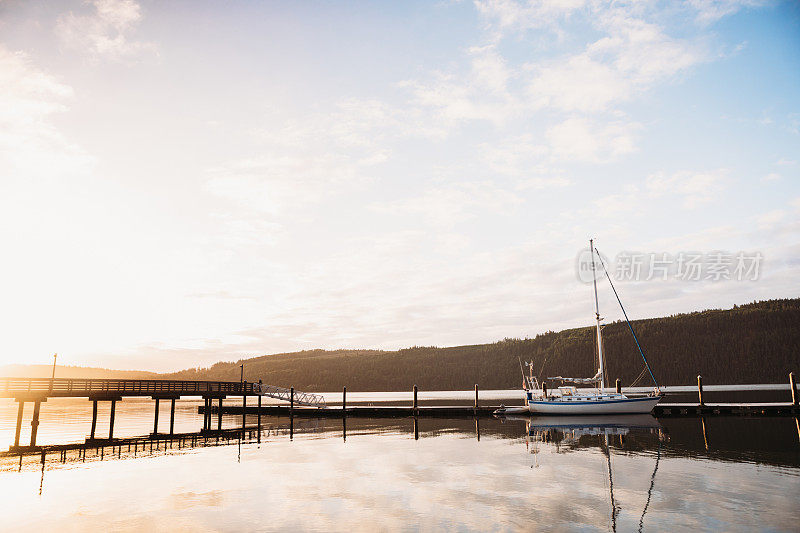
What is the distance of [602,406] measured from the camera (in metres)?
50.5

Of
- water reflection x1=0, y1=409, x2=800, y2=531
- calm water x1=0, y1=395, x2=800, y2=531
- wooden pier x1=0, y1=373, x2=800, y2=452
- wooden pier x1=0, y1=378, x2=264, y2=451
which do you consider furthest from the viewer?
wooden pier x1=0, y1=373, x2=800, y2=452

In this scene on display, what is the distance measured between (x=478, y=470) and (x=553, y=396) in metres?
32.7

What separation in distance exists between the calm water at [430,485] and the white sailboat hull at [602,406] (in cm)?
1438

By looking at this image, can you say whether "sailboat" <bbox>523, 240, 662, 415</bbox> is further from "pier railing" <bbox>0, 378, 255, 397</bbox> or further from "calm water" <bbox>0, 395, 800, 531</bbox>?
"pier railing" <bbox>0, 378, 255, 397</bbox>

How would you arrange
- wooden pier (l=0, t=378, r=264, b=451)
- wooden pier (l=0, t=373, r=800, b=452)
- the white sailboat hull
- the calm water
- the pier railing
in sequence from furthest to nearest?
1. the white sailboat hull
2. the pier railing
3. wooden pier (l=0, t=373, r=800, b=452)
4. wooden pier (l=0, t=378, r=264, b=451)
5. the calm water

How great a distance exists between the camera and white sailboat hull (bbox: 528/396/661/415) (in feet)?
165

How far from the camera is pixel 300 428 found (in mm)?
47938

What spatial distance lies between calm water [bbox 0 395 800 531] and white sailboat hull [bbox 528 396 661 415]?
47.2ft

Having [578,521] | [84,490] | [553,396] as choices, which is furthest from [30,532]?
[553,396]

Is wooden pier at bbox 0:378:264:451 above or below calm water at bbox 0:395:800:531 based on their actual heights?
above

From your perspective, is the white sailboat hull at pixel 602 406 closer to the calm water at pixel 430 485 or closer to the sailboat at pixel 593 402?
the sailboat at pixel 593 402

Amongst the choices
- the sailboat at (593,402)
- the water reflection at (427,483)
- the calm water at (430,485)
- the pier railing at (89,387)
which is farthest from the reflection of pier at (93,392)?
the sailboat at (593,402)

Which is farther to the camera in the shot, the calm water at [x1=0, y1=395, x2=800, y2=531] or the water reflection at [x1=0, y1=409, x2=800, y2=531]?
the water reflection at [x1=0, y1=409, x2=800, y2=531]

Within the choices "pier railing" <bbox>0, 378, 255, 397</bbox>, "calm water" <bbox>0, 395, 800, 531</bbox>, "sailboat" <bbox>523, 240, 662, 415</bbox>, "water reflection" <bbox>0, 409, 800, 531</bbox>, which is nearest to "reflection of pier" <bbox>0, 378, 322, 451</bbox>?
"pier railing" <bbox>0, 378, 255, 397</bbox>
